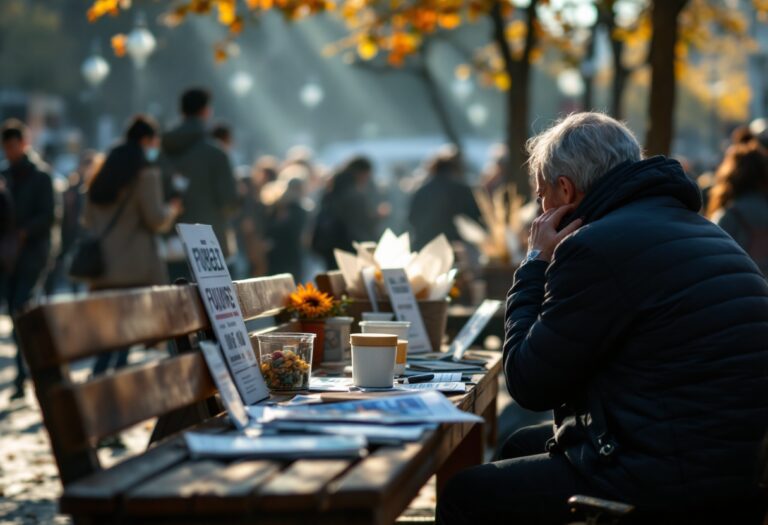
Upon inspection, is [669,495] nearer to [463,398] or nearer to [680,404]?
[680,404]

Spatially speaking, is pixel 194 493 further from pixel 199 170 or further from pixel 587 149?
pixel 199 170

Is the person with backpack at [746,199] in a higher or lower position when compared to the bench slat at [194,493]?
lower

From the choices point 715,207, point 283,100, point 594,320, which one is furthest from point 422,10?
point 283,100

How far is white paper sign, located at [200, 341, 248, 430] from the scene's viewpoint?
3375mm

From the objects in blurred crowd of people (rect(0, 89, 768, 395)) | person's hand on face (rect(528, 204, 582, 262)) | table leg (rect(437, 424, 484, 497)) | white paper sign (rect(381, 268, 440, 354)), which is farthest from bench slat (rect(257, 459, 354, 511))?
blurred crowd of people (rect(0, 89, 768, 395))

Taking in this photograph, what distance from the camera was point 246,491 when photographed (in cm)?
265

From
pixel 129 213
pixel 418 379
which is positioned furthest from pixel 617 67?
pixel 418 379

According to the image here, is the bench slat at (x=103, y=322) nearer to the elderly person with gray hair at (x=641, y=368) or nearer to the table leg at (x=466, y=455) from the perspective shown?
the elderly person with gray hair at (x=641, y=368)

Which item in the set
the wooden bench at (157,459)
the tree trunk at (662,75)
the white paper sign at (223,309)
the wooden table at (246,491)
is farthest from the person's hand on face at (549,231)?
the tree trunk at (662,75)

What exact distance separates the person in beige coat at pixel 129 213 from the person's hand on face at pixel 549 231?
5.70m

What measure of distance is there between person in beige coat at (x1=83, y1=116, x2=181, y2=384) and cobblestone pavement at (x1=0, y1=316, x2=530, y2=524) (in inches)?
26.6

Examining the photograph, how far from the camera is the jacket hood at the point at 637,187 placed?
383 centimetres

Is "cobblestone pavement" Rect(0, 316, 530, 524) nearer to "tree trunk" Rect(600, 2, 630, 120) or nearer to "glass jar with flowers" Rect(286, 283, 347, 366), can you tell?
"glass jar with flowers" Rect(286, 283, 347, 366)

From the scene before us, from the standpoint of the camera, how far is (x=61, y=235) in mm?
16750
